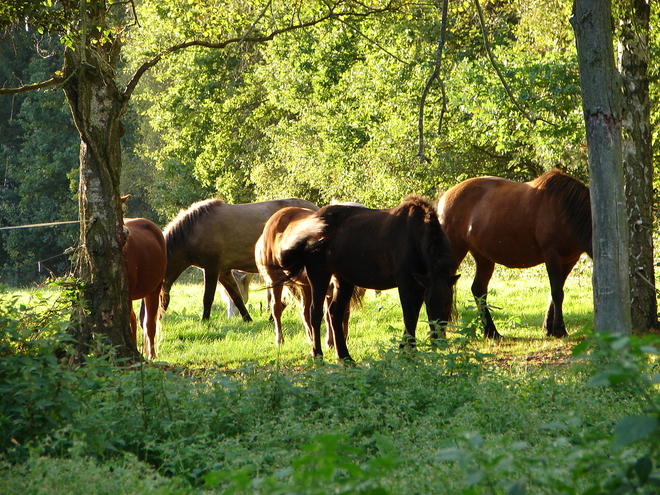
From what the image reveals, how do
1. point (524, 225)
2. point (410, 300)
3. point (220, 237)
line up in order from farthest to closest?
point (220, 237), point (524, 225), point (410, 300)

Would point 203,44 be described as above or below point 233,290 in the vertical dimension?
above

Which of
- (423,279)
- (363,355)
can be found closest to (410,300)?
(423,279)

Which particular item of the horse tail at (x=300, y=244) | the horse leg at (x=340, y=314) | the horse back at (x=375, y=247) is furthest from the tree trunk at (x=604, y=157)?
the horse tail at (x=300, y=244)

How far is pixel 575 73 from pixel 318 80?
15.1 meters

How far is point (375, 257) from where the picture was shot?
8008 mm

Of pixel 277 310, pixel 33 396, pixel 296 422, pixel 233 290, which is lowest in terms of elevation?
pixel 233 290

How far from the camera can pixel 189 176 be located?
3256cm

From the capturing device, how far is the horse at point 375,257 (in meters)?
7.50

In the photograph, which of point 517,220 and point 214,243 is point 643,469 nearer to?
point 517,220

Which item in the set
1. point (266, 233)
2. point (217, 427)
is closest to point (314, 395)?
point (217, 427)

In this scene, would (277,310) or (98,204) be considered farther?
(277,310)

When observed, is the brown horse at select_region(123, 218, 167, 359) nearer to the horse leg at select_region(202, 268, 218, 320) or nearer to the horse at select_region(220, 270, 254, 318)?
the horse leg at select_region(202, 268, 218, 320)

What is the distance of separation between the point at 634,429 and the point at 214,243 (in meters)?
11.0

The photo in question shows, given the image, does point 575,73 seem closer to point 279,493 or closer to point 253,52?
point 279,493
